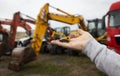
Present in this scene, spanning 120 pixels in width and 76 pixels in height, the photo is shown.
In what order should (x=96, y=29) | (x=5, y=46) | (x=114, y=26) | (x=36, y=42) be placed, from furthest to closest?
(x=96, y=29) < (x=5, y=46) < (x=36, y=42) < (x=114, y=26)

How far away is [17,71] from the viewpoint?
1303cm

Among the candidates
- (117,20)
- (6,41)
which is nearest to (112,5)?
(117,20)

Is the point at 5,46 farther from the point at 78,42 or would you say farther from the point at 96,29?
the point at 78,42

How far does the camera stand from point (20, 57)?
13.0 metres

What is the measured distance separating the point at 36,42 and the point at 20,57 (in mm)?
1383

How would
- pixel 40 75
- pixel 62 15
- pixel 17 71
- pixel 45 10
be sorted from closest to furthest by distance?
pixel 40 75 < pixel 17 71 < pixel 45 10 < pixel 62 15

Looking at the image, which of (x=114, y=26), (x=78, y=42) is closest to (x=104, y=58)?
(x=78, y=42)

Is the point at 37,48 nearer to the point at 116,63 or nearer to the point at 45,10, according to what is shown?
the point at 45,10

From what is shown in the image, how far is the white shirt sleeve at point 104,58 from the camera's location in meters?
2.05

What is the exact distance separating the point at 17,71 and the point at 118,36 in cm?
494

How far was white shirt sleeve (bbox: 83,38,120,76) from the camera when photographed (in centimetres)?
205

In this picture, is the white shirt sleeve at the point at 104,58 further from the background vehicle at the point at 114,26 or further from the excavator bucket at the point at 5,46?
the excavator bucket at the point at 5,46

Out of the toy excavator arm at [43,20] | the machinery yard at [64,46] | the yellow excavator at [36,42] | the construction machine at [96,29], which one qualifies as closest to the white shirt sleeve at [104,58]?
the machinery yard at [64,46]

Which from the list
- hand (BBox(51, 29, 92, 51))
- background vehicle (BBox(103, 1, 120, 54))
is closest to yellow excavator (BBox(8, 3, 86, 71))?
background vehicle (BBox(103, 1, 120, 54))
